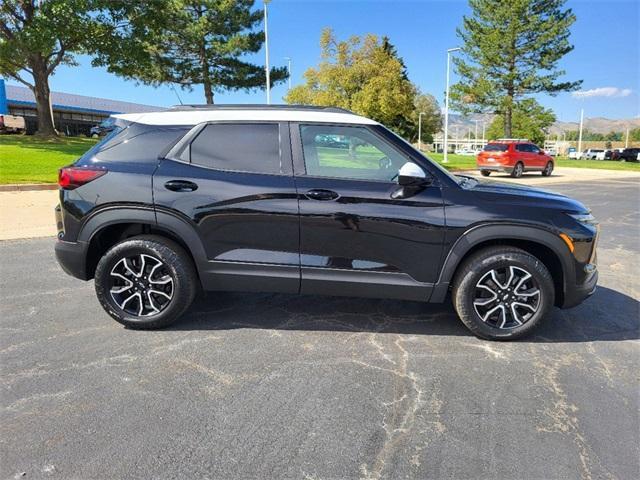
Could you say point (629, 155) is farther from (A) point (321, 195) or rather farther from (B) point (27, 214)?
(A) point (321, 195)

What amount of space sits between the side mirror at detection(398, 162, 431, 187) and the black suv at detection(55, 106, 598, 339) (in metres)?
0.01

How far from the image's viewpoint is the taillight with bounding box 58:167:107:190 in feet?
12.1

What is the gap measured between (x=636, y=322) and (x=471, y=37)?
3815 cm

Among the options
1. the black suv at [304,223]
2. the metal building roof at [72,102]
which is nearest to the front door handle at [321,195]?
the black suv at [304,223]

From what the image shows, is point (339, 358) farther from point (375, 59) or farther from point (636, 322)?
point (375, 59)

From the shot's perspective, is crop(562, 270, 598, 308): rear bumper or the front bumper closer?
crop(562, 270, 598, 308): rear bumper

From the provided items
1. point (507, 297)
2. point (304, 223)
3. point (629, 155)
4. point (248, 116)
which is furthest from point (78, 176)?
point (629, 155)

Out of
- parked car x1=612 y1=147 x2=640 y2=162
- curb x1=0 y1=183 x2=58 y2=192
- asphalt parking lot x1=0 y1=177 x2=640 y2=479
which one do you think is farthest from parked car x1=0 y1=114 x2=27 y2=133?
parked car x1=612 y1=147 x2=640 y2=162

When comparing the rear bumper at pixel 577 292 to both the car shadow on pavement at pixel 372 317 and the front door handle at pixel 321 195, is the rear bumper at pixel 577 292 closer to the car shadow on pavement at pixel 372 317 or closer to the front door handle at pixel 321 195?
the car shadow on pavement at pixel 372 317

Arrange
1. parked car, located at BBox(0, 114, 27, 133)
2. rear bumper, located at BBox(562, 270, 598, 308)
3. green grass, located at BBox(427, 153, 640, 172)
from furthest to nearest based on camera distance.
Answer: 1. parked car, located at BBox(0, 114, 27, 133)
2. green grass, located at BBox(427, 153, 640, 172)
3. rear bumper, located at BBox(562, 270, 598, 308)

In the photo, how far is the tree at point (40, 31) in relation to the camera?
21328 mm

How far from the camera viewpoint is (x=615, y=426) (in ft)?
8.77

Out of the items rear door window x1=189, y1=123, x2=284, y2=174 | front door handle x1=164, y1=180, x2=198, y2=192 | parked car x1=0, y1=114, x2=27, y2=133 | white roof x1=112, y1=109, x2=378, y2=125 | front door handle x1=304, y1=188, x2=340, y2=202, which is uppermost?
parked car x1=0, y1=114, x2=27, y2=133

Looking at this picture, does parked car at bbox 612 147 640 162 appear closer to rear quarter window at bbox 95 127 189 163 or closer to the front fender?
the front fender
